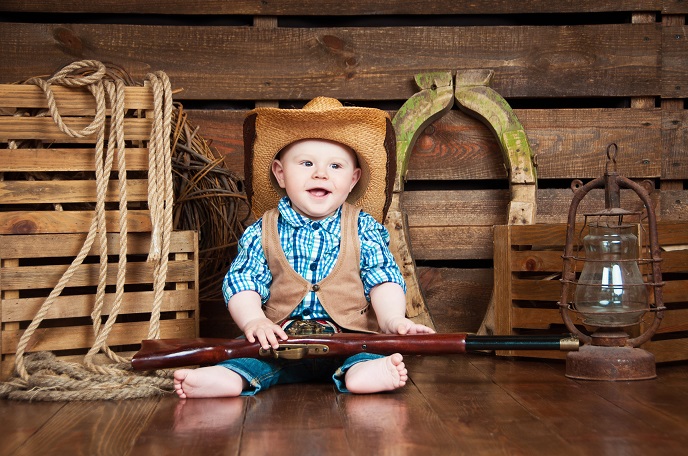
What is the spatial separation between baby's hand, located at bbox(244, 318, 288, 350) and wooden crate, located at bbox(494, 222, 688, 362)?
1.05 meters

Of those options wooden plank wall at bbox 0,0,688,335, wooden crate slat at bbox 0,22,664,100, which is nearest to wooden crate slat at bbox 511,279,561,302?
wooden plank wall at bbox 0,0,688,335

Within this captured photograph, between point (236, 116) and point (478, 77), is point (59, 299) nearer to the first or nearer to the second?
point (236, 116)

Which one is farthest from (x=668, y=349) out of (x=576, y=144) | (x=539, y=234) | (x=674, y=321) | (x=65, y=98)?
(x=65, y=98)

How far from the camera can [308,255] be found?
8.90 feet

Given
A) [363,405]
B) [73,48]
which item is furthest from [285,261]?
[73,48]

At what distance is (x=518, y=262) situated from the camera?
9.98 feet

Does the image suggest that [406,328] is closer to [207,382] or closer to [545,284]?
[207,382]

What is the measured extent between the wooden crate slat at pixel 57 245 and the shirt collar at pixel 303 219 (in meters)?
0.39

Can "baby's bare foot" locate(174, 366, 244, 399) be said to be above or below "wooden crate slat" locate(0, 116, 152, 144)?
below

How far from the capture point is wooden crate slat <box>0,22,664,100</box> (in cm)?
351

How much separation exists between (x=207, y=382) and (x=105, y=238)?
674mm

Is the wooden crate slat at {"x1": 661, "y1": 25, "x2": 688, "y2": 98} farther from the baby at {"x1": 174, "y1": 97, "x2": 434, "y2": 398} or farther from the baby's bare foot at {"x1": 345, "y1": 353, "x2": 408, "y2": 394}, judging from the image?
the baby's bare foot at {"x1": 345, "y1": 353, "x2": 408, "y2": 394}

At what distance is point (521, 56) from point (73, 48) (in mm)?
1903

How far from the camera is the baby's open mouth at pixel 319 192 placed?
2.71 m
